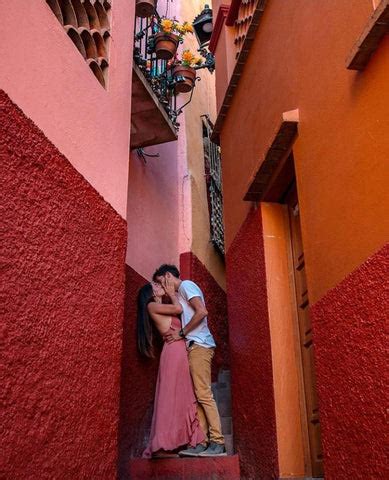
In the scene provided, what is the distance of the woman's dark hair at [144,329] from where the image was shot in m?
5.38

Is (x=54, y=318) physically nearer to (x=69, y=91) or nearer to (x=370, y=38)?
(x=69, y=91)

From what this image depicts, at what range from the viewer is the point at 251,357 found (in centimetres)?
465

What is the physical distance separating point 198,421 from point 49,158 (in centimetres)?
272

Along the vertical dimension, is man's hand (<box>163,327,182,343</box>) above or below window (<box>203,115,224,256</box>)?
below

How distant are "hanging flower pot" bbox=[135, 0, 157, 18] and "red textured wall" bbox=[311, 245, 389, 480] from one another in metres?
4.30

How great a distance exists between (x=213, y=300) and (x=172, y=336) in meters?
2.72

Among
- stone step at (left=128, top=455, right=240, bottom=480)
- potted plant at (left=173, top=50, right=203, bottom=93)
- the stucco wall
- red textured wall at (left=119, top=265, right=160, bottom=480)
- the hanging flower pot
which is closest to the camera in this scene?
stone step at (left=128, top=455, right=240, bottom=480)

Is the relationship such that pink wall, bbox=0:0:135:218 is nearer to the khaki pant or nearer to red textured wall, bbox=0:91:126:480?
red textured wall, bbox=0:91:126:480

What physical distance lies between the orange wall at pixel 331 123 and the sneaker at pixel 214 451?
187 centimetres

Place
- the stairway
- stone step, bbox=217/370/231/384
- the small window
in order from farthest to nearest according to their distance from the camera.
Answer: stone step, bbox=217/370/231/384 → the stairway → the small window

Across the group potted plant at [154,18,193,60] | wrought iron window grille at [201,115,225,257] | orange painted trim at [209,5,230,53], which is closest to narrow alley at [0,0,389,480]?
orange painted trim at [209,5,230,53]

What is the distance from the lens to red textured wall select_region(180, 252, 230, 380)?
719cm

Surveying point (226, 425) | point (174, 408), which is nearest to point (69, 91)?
point (174, 408)

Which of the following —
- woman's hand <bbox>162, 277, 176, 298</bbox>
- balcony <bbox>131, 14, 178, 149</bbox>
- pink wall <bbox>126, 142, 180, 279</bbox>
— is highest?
balcony <bbox>131, 14, 178, 149</bbox>
